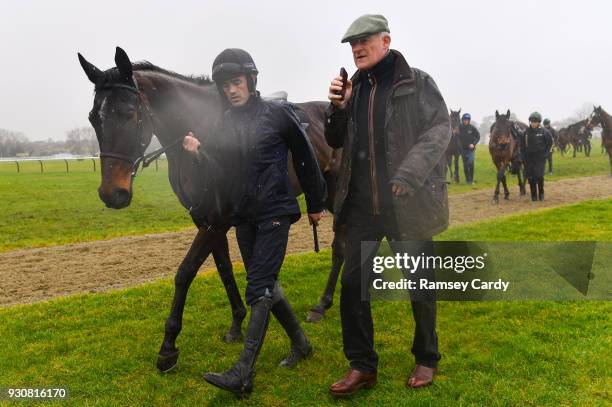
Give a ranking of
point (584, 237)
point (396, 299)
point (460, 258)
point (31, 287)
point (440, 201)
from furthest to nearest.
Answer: point (584, 237) < point (460, 258) < point (31, 287) < point (396, 299) < point (440, 201)

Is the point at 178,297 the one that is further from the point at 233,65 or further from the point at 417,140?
the point at 417,140

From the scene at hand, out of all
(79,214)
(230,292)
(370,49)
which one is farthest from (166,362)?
(79,214)

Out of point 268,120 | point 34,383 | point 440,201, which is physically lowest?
point 34,383

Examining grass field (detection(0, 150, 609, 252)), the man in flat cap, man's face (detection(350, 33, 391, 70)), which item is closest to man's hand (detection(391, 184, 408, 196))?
the man in flat cap

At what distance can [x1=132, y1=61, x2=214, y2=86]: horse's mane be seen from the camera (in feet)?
13.0

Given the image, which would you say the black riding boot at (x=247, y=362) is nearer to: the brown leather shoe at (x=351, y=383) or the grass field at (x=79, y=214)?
the brown leather shoe at (x=351, y=383)

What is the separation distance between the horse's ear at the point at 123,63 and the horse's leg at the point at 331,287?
2488mm

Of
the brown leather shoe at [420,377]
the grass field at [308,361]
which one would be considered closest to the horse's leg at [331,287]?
the grass field at [308,361]

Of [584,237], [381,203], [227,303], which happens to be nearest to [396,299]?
[227,303]

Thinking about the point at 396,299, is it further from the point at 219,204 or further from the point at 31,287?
the point at 31,287

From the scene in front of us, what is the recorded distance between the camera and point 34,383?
3.84m

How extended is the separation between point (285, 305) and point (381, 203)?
1.16 metres

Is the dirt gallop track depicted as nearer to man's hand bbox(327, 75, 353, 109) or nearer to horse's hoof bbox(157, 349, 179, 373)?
horse's hoof bbox(157, 349, 179, 373)

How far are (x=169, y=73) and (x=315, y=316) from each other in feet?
8.90
